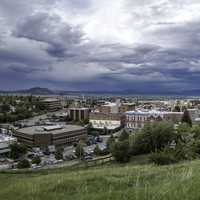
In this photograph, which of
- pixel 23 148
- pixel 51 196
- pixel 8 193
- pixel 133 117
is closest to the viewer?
pixel 51 196

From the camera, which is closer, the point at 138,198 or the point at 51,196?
the point at 138,198

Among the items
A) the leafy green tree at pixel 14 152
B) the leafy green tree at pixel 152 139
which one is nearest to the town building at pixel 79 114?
the leafy green tree at pixel 14 152

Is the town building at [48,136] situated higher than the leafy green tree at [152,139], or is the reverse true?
the leafy green tree at [152,139]

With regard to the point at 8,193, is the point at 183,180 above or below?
above

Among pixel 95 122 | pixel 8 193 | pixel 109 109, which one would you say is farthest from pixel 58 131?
pixel 8 193

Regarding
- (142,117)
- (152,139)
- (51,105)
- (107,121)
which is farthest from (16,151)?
(51,105)

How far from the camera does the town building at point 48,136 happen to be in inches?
2311

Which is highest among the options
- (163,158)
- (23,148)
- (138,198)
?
(138,198)

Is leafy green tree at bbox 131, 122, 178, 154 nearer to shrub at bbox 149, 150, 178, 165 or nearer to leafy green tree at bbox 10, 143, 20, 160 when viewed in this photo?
shrub at bbox 149, 150, 178, 165

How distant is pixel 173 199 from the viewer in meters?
3.86

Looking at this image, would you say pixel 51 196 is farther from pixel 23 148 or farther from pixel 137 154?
pixel 23 148

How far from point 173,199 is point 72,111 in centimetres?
9481

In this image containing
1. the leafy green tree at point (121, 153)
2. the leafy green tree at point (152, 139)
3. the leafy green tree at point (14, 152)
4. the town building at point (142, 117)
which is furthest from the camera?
the town building at point (142, 117)

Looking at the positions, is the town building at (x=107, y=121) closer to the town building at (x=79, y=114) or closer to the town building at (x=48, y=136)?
the town building at (x=79, y=114)
